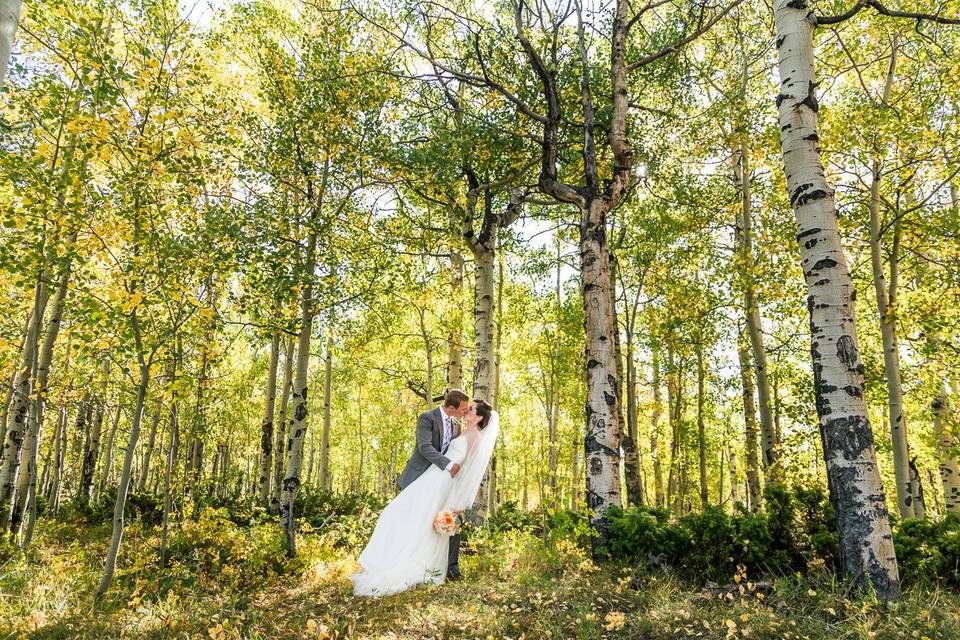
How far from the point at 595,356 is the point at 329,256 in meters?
4.91

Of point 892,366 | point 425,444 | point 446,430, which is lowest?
point 425,444

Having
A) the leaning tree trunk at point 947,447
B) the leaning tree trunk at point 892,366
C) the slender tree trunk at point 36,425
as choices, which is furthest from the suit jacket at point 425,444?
the leaning tree trunk at point 947,447

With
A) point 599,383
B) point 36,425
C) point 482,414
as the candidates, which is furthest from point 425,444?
point 36,425

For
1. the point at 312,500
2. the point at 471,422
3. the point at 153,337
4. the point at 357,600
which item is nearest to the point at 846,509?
the point at 471,422

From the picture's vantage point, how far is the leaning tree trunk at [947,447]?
836cm

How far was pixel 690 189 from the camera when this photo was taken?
1187 centimetres

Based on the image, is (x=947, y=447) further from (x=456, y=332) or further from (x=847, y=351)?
(x=456, y=332)

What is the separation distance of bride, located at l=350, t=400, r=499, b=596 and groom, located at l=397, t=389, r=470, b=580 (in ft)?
0.34

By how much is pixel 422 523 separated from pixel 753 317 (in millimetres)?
8947

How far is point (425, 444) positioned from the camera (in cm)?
631

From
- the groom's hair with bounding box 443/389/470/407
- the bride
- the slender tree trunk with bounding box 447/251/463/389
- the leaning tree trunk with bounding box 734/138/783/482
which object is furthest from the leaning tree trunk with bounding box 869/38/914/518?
the slender tree trunk with bounding box 447/251/463/389

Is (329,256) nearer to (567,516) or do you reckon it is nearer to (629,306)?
(567,516)

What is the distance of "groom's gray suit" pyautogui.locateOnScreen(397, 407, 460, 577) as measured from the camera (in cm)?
625

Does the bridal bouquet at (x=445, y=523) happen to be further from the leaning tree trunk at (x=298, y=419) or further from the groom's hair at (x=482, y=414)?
the leaning tree trunk at (x=298, y=419)
